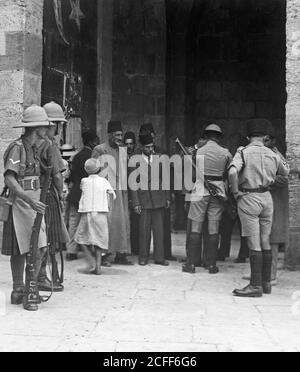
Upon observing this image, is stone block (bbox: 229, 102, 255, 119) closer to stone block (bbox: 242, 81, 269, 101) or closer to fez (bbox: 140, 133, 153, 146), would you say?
stone block (bbox: 242, 81, 269, 101)

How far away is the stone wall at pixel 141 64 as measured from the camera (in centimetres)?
1138

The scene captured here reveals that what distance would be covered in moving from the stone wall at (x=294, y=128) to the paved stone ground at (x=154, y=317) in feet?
1.38

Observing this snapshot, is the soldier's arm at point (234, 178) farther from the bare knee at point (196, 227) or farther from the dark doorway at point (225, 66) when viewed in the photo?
the dark doorway at point (225, 66)

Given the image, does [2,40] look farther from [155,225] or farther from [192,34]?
[192,34]

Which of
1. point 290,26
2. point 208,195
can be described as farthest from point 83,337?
point 290,26

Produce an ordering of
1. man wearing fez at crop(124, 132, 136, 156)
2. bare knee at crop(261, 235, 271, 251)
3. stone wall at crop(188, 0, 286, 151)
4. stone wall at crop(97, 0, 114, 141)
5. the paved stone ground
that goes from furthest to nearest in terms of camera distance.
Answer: stone wall at crop(188, 0, 286, 151)
stone wall at crop(97, 0, 114, 141)
man wearing fez at crop(124, 132, 136, 156)
bare knee at crop(261, 235, 271, 251)
the paved stone ground

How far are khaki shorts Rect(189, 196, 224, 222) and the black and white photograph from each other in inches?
0.7

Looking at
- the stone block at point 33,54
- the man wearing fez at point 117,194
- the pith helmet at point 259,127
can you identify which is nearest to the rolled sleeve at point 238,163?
the pith helmet at point 259,127

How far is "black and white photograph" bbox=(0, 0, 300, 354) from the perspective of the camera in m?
4.91

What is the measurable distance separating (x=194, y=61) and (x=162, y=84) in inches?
35.3

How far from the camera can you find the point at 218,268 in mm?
7523

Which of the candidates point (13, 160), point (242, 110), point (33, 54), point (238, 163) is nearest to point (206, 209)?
point (238, 163)

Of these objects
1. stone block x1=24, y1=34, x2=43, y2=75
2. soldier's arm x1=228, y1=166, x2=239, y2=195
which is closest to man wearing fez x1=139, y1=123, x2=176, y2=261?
stone block x1=24, y1=34, x2=43, y2=75

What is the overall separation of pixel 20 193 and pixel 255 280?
2394mm
